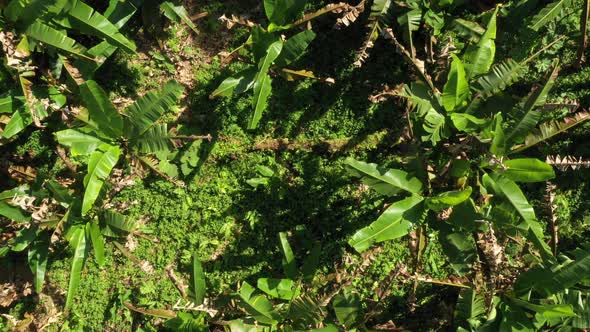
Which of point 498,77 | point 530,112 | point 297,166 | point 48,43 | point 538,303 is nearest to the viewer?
point 530,112

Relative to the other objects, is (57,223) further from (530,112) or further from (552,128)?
(552,128)

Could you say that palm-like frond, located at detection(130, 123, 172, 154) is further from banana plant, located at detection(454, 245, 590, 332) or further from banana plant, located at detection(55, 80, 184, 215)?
banana plant, located at detection(454, 245, 590, 332)

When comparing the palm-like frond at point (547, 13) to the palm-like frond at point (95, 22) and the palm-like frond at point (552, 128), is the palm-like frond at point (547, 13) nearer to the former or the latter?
the palm-like frond at point (552, 128)

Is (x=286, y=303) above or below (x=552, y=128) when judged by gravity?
below

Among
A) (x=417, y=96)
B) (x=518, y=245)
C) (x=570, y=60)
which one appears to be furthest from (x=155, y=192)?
(x=570, y=60)

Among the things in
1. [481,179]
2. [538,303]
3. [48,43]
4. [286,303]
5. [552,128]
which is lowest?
[538,303]

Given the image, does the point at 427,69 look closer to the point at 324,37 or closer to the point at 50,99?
the point at 324,37

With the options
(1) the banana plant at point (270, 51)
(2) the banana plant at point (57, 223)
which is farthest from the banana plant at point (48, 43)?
(1) the banana plant at point (270, 51)

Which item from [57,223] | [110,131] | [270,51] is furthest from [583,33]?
[57,223]
